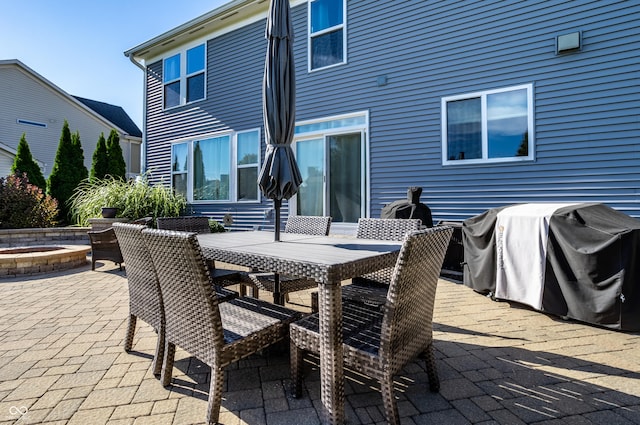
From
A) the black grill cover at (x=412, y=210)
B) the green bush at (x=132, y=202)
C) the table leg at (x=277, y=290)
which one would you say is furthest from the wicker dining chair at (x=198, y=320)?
the green bush at (x=132, y=202)

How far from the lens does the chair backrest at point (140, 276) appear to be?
202 centimetres

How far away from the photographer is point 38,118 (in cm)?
1496

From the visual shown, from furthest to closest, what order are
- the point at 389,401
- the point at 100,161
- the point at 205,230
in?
the point at 100,161 → the point at 205,230 → the point at 389,401

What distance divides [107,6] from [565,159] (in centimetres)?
1112

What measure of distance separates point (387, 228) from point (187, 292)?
1.73m

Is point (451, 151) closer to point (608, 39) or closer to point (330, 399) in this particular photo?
point (608, 39)

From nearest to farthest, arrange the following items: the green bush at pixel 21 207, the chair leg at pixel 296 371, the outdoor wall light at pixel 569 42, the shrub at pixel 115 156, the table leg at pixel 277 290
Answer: the chair leg at pixel 296 371 < the table leg at pixel 277 290 < the outdoor wall light at pixel 569 42 < the green bush at pixel 21 207 < the shrub at pixel 115 156

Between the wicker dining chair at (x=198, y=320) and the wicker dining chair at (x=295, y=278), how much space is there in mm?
611

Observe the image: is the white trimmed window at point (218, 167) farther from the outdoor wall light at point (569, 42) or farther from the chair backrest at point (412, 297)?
the chair backrest at point (412, 297)

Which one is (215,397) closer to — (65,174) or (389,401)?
(389,401)

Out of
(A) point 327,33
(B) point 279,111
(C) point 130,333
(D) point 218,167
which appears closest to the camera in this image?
(C) point 130,333

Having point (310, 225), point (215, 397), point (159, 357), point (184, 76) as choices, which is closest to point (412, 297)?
point (215, 397)

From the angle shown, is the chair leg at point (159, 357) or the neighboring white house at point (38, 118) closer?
the chair leg at point (159, 357)

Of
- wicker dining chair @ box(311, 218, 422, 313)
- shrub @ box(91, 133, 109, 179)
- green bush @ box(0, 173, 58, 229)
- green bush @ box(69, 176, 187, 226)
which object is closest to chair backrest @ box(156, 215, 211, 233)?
wicker dining chair @ box(311, 218, 422, 313)
